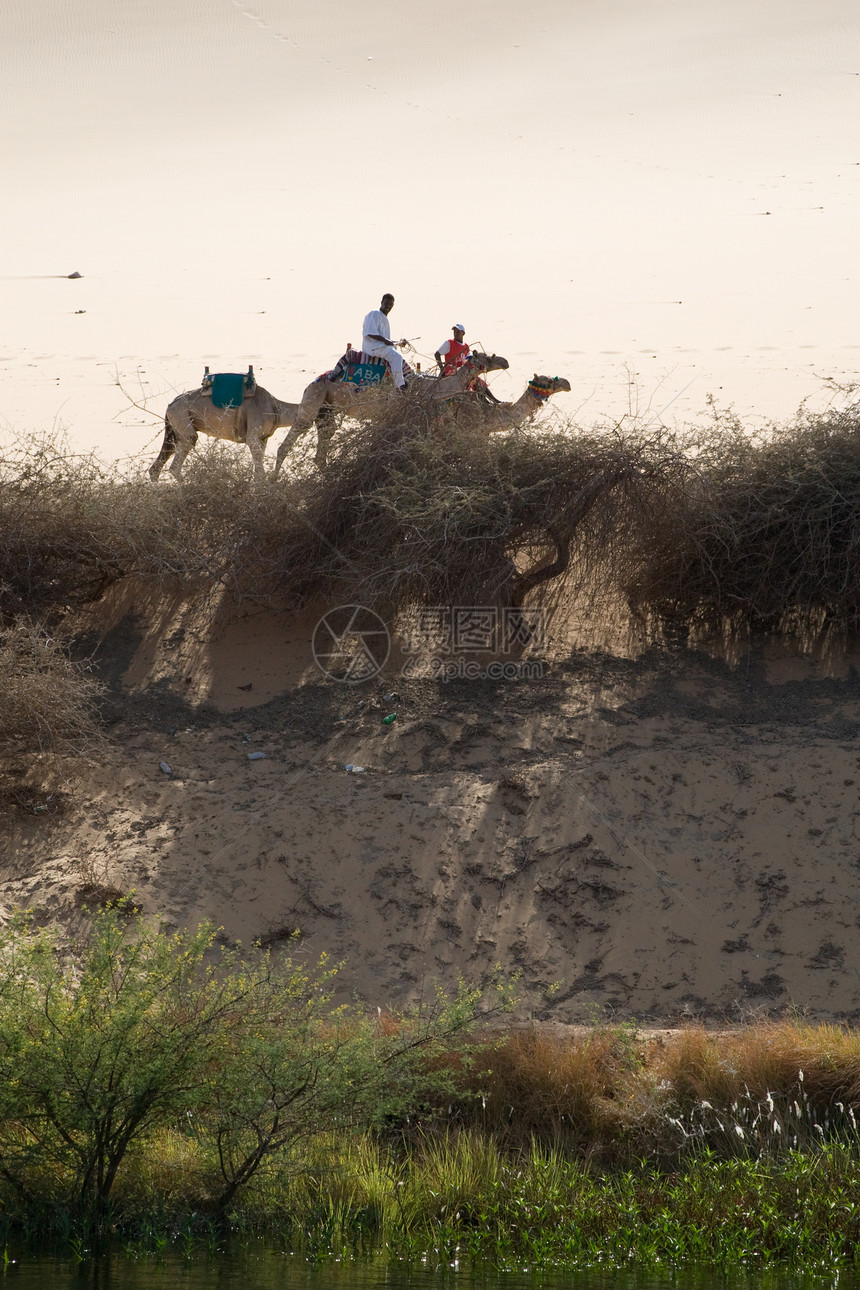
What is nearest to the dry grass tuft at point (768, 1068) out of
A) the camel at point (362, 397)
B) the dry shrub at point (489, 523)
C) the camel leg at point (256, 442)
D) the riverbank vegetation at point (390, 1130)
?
the riverbank vegetation at point (390, 1130)

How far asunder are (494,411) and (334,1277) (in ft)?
27.2

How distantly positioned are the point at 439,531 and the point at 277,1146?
20.4 ft

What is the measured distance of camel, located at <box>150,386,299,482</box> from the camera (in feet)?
48.3

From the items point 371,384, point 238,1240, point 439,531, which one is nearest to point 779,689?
point 439,531

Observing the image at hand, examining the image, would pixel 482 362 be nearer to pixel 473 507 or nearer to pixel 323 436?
pixel 323 436

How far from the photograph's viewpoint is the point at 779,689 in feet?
41.0

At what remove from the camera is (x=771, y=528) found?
12727 mm

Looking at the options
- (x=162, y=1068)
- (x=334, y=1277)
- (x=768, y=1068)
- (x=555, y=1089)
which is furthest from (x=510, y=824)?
(x=334, y=1277)

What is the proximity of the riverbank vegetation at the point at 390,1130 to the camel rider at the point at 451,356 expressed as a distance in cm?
721

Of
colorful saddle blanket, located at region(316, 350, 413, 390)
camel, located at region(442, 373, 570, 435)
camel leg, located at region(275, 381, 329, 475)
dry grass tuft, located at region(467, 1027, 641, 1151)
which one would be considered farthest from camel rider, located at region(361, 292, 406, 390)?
dry grass tuft, located at region(467, 1027, 641, 1151)

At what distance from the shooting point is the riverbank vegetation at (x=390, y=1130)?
7.26 m

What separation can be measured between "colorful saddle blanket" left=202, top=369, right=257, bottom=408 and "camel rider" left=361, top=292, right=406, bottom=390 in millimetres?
1251

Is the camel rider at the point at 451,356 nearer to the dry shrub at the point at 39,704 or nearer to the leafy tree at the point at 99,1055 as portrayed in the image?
the dry shrub at the point at 39,704

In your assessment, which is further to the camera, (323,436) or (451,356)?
(451,356)
